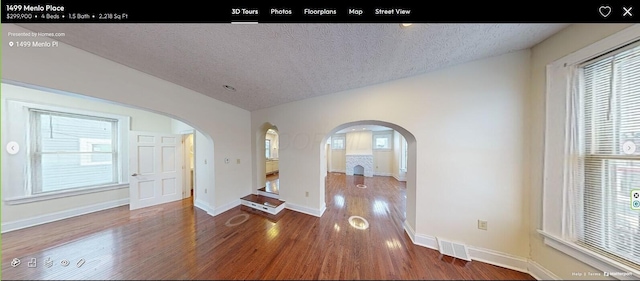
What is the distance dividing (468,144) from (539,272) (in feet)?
4.55

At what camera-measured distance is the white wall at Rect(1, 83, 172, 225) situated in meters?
2.53

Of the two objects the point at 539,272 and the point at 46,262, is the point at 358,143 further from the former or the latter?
the point at 46,262

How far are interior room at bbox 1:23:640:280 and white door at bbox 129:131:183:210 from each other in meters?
0.06

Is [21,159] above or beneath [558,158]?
beneath

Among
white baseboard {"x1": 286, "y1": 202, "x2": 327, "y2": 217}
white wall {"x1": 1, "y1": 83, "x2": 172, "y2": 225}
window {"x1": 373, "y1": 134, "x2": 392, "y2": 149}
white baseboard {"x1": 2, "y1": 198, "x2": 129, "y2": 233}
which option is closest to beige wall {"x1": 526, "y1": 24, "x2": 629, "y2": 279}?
white baseboard {"x1": 286, "y1": 202, "x2": 327, "y2": 217}

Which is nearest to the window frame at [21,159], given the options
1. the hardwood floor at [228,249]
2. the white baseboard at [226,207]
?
the hardwood floor at [228,249]

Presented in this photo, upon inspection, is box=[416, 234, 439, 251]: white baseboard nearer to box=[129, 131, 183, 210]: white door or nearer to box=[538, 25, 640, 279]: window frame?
box=[538, 25, 640, 279]: window frame

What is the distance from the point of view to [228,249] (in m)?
2.06

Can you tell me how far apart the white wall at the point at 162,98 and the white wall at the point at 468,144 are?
111 inches

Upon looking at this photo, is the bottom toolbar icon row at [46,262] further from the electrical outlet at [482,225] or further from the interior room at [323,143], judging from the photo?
the electrical outlet at [482,225]

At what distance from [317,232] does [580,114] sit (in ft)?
10.1

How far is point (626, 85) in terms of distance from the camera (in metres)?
1.22
